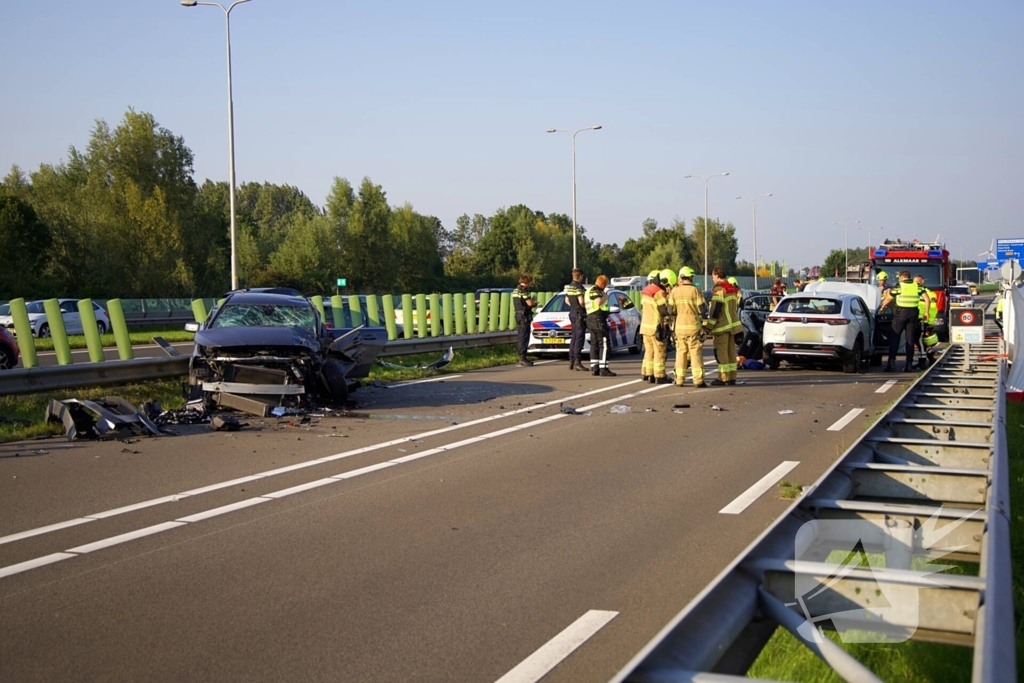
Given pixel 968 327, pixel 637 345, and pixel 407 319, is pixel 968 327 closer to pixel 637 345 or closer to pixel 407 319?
pixel 637 345

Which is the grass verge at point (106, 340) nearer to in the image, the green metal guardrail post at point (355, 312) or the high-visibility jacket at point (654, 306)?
the green metal guardrail post at point (355, 312)

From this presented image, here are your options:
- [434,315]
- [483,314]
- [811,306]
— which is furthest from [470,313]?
[811,306]

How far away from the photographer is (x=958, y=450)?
6.20m

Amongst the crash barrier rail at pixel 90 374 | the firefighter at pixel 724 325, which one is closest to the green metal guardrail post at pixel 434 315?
the firefighter at pixel 724 325

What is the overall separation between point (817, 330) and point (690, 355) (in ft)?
11.5

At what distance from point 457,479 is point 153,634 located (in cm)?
414

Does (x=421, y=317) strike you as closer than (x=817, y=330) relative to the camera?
No

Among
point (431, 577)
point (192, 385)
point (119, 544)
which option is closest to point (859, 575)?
point (431, 577)

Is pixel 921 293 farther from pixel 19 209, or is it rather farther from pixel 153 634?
pixel 19 209

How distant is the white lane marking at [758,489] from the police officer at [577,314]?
992 centimetres

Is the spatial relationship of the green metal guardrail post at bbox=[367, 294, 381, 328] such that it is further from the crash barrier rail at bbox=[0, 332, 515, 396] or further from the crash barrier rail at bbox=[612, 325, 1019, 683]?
the crash barrier rail at bbox=[612, 325, 1019, 683]

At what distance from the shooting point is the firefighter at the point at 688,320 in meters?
16.1

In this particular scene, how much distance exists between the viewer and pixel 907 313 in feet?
63.2

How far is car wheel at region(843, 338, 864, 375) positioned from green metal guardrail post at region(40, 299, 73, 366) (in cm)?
1331
